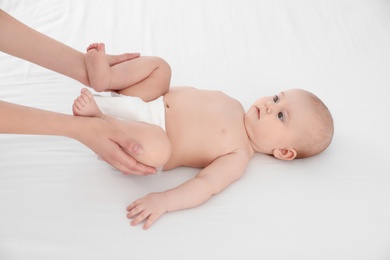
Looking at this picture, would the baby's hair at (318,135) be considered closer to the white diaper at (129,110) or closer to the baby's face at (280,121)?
the baby's face at (280,121)

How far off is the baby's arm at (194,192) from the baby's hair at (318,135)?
19cm

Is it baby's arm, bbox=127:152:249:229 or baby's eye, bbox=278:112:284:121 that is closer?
baby's arm, bbox=127:152:249:229

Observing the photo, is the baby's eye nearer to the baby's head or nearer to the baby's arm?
the baby's head

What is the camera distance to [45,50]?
136 centimetres

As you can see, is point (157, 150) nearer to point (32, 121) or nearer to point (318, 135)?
point (32, 121)

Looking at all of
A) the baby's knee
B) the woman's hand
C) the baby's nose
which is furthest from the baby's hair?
the woman's hand

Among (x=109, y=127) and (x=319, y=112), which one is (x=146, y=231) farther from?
(x=319, y=112)

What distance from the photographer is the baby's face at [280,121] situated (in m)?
1.41

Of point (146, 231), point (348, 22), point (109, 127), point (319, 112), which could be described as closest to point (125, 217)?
point (146, 231)

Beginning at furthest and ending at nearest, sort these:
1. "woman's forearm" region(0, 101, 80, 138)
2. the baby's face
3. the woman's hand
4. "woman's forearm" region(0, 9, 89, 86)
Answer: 1. the baby's face
2. "woman's forearm" region(0, 9, 89, 86)
3. the woman's hand
4. "woman's forearm" region(0, 101, 80, 138)

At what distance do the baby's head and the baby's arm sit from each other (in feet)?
0.38

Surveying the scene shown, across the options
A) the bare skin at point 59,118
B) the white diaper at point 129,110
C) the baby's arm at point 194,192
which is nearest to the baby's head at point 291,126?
the baby's arm at point 194,192

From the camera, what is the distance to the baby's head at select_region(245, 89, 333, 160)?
4.57 ft

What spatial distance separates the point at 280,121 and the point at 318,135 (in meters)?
0.13
